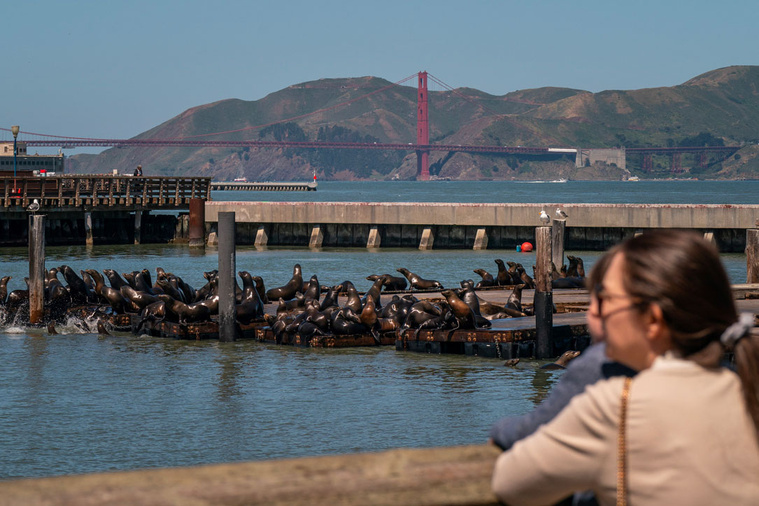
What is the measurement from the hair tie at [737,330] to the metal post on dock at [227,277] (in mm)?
16488

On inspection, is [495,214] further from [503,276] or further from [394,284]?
[394,284]

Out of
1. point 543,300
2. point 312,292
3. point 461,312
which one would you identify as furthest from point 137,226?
point 543,300

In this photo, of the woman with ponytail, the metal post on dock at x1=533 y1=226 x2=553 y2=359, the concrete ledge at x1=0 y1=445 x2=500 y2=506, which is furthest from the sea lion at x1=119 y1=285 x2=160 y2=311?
the woman with ponytail

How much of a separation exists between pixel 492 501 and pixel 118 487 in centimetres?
87

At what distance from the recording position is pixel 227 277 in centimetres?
1867

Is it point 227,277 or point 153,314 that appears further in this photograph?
point 153,314

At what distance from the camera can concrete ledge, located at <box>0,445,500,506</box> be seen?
86.5 inches

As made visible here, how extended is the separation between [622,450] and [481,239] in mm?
43396

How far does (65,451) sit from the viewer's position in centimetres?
1188

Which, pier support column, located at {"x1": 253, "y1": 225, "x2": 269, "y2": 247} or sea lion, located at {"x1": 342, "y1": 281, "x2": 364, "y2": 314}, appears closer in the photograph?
sea lion, located at {"x1": 342, "y1": 281, "x2": 364, "y2": 314}

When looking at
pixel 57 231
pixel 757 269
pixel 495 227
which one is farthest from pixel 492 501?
pixel 57 231

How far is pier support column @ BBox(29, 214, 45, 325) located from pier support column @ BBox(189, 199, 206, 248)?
26813mm

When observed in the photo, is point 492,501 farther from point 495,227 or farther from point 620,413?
point 495,227

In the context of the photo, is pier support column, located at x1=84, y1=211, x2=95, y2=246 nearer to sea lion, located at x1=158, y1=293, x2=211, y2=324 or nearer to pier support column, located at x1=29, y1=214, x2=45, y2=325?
pier support column, located at x1=29, y1=214, x2=45, y2=325
